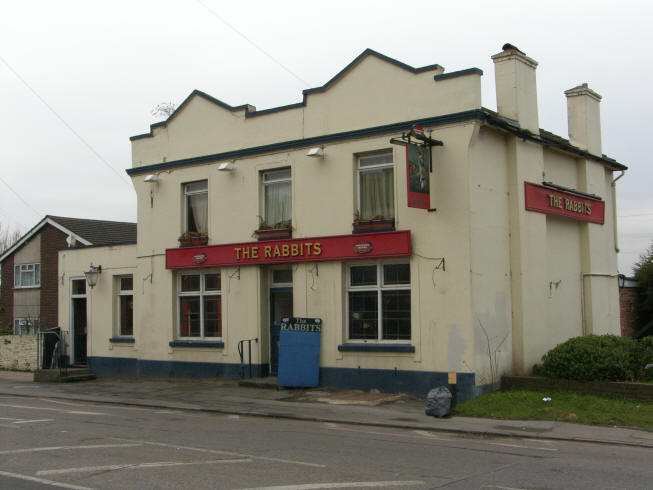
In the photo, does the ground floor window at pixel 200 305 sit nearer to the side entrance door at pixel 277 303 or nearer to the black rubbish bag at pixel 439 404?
the side entrance door at pixel 277 303

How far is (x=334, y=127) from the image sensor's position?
57.6ft

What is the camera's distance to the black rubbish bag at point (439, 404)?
13590 millimetres

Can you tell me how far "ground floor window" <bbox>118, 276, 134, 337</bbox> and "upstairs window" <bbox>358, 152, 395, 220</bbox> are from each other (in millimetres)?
9039

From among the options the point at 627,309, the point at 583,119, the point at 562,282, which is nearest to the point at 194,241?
the point at 562,282

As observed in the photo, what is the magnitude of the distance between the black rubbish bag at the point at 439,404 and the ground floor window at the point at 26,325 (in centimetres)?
2051

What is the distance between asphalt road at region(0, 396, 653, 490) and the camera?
809cm

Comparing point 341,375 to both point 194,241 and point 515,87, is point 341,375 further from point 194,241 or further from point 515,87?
point 515,87

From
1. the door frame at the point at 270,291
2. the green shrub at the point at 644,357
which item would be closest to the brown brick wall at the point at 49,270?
the door frame at the point at 270,291

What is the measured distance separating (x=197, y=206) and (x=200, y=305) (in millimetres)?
2811

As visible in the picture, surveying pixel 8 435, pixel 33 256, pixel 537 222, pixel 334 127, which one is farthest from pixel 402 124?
pixel 33 256

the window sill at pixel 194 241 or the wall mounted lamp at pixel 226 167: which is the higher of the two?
the wall mounted lamp at pixel 226 167

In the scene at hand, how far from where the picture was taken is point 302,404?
609 inches

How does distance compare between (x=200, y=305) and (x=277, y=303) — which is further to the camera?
(x=200, y=305)

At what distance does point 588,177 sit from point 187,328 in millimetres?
11903
